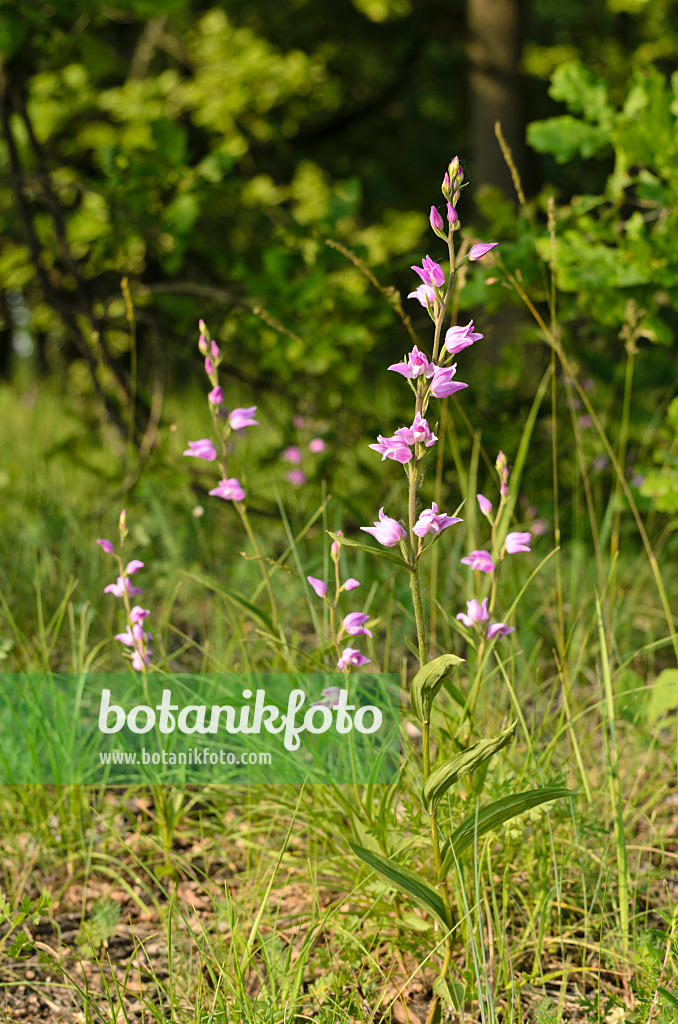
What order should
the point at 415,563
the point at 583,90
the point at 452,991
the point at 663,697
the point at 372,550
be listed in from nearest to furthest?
the point at 372,550 < the point at 415,563 < the point at 452,991 < the point at 663,697 < the point at 583,90

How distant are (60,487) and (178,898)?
7.04 ft

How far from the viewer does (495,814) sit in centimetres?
105

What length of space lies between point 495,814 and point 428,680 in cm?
23

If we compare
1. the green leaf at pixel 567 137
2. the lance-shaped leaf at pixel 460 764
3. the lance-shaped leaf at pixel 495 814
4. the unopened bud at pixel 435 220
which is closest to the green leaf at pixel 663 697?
the lance-shaped leaf at pixel 495 814

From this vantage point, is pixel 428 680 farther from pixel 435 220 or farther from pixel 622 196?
pixel 622 196

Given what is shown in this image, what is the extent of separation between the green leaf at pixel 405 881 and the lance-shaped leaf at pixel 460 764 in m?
0.10

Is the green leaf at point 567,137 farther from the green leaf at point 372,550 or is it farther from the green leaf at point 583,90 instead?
the green leaf at point 372,550

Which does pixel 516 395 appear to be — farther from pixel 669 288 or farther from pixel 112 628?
pixel 112 628

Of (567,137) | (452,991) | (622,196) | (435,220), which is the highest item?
(567,137)

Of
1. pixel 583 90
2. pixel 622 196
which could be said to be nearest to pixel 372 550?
pixel 622 196

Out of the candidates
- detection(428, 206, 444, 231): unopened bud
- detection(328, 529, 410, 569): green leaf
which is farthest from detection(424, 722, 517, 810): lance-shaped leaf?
detection(428, 206, 444, 231): unopened bud

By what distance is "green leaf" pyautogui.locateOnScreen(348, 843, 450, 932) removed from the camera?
1008 millimetres

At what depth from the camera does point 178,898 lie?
1.47 m

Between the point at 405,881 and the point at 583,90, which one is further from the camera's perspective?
the point at 583,90
